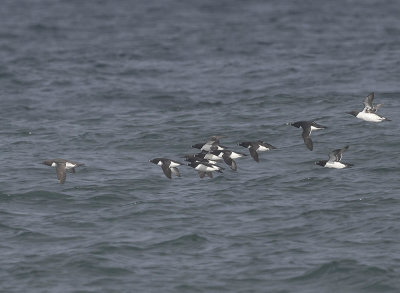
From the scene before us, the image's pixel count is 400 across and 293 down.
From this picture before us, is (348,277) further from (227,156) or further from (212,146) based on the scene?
(212,146)

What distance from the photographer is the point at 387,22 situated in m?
61.7

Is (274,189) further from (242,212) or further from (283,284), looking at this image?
(283,284)

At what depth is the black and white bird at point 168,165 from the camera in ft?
80.4

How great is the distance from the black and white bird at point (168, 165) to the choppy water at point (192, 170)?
1.48ft

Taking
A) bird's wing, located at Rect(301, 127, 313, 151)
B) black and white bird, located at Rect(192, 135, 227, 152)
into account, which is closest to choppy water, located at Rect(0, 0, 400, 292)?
black and white bird, located at Rect(192, 135, 227, 152)

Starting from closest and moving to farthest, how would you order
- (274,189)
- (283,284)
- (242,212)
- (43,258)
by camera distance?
(283,284)
(43,258)
(242,212)
(274,189)

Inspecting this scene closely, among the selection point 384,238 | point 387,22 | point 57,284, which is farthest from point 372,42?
point 57,284

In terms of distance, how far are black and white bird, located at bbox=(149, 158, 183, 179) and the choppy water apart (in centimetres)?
45

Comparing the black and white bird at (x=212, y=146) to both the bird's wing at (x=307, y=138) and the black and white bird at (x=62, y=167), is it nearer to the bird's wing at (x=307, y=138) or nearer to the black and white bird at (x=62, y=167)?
the bird's wing at (x=307, y=138)

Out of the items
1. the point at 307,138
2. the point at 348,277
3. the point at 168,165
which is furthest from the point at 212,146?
the point at 348,277

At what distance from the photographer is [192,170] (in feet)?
93.5

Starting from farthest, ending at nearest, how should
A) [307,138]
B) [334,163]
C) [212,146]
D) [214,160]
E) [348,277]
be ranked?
[212,146] → [214,160] → [334,163] → [307,138] → [348,277]

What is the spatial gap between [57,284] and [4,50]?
37.5 m

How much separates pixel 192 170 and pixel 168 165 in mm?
3443
